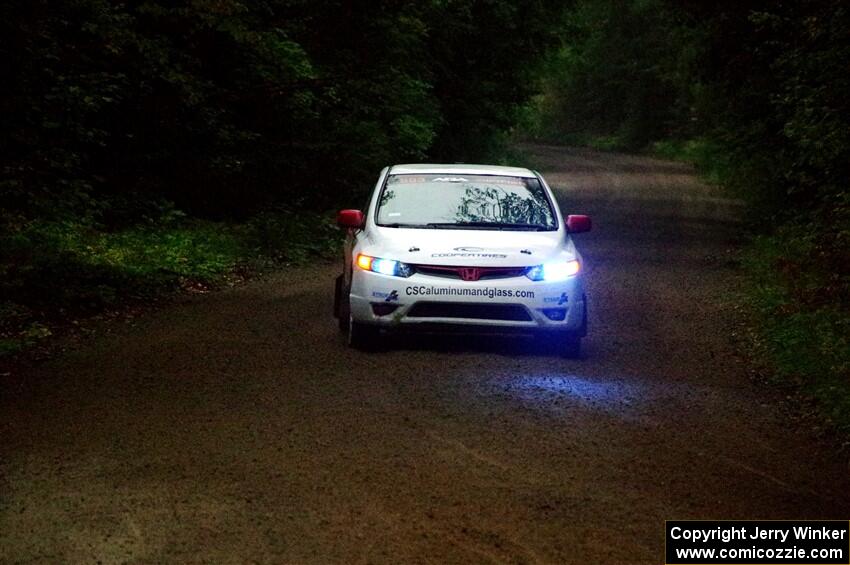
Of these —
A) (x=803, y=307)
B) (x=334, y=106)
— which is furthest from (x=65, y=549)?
(x=334, y=106)

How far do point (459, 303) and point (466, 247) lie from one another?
52 cm

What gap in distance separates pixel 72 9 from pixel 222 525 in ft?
37.5

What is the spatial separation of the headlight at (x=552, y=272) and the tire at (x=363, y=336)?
147cm

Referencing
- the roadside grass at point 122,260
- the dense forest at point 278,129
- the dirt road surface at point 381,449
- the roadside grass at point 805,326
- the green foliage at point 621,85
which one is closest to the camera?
the dirt road surface at point 381,449

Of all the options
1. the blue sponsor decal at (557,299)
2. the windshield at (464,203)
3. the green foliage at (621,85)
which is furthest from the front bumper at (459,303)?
the green foliage at (621,85)

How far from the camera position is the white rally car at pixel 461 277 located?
35.6 feet

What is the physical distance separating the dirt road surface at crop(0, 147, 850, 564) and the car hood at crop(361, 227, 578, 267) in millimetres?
886

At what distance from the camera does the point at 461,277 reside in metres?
10.9

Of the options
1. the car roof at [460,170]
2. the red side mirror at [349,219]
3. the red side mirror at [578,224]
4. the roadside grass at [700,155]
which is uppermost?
the car roof at [460,170]

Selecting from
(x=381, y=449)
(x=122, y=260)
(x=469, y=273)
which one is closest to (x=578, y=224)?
(x=469, y=273)

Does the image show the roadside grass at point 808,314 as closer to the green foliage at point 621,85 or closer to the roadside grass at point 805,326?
the roadside grass at point 805,326

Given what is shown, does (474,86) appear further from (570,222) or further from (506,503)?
(506,503)

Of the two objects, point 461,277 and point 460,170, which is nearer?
point 461,277

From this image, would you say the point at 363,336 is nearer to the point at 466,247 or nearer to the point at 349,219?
the point at 466,247
